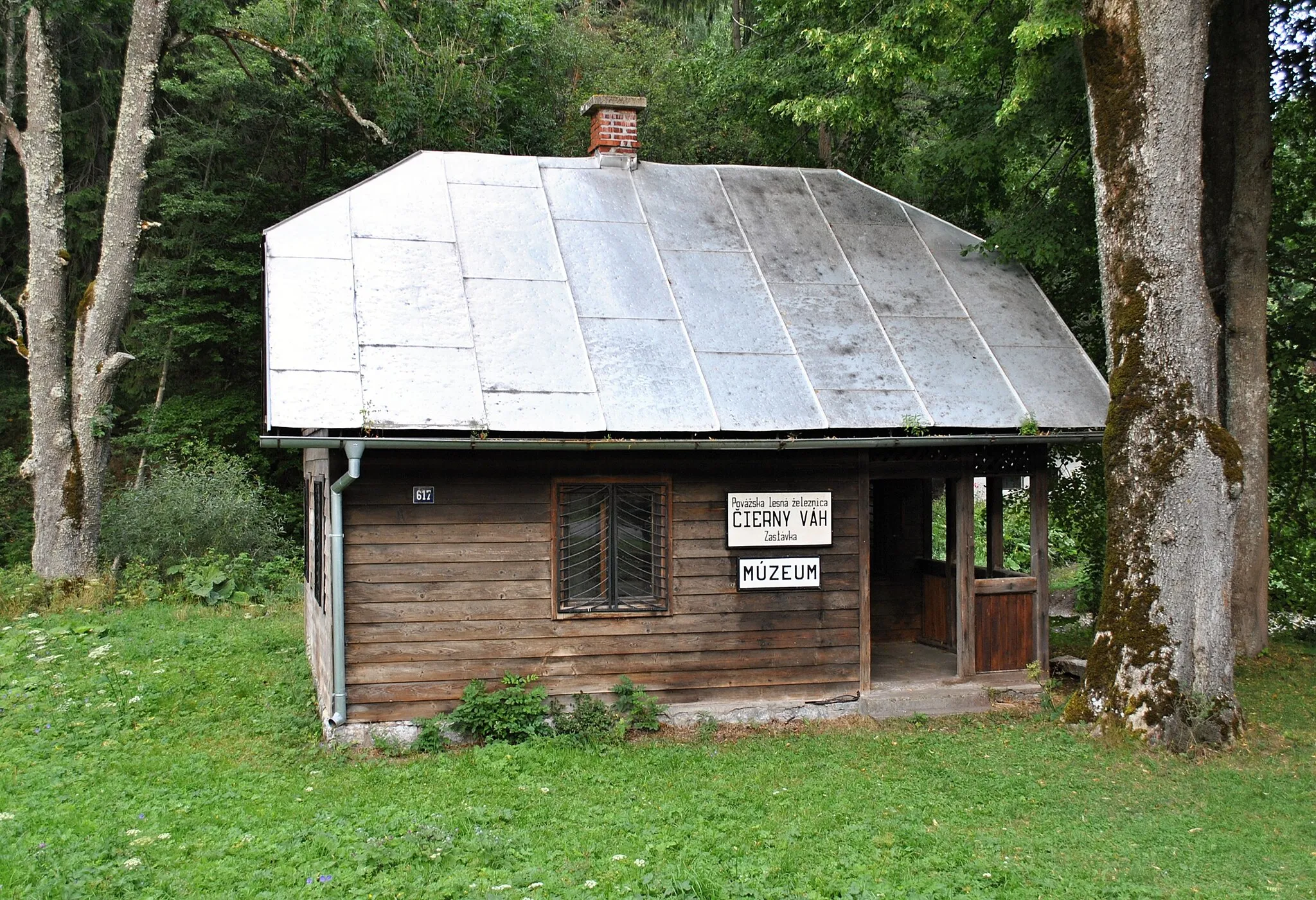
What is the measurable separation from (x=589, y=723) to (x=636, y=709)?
0.44 meters

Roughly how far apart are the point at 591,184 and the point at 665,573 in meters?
4.56

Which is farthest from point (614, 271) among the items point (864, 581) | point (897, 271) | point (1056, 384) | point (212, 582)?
point (212, 582)

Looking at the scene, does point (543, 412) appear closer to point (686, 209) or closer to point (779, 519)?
point (779, 519)

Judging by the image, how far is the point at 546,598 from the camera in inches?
355

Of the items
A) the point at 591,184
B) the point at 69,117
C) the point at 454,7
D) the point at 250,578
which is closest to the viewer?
the point at 591,184

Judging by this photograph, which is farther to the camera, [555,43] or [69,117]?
[555,43]

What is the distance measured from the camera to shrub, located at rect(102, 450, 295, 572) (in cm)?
1587

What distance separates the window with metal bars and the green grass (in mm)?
1237

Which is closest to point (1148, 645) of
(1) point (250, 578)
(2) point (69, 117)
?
(1) point (250, 578)

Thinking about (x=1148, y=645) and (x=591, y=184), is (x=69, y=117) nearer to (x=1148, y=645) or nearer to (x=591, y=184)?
(x=591, y=184)

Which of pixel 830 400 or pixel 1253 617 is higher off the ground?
pixel 830 400

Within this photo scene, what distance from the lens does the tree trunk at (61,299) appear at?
15195mm

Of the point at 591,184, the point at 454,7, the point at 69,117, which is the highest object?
the point at 454,7

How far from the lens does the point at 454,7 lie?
18297 millimetres
